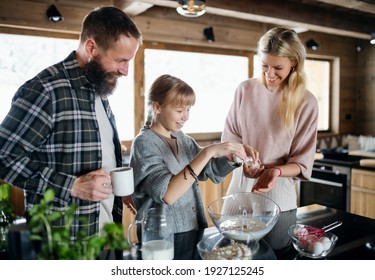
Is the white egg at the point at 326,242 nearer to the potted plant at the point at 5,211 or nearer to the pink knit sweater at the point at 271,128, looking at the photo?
the pink knit sweater at the point at 271,128

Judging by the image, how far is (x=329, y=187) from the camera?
132 inches

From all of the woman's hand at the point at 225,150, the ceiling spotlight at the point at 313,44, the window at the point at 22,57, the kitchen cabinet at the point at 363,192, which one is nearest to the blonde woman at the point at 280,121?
the woman's hand at the point at 225,150

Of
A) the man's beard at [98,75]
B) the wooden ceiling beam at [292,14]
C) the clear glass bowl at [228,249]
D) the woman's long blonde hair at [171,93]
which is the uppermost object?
the wooden ceiling beam at [292,14]

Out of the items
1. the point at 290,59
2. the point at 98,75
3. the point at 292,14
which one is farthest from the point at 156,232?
the point at 292,14

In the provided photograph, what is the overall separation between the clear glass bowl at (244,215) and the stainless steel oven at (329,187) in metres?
2.15

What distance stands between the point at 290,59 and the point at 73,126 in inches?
39.6

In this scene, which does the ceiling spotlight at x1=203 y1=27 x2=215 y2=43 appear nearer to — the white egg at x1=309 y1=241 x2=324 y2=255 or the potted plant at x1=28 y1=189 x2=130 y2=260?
the white egg at x1=309 y1=241 x2=324 y2=255

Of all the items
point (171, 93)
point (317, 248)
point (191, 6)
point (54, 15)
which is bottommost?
point (317, 248)

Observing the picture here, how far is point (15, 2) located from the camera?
9.48ft

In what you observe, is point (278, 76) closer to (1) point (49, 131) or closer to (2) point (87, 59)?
(2) point (87, 59)

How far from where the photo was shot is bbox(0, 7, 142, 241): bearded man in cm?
122

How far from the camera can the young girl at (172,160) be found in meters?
1.28

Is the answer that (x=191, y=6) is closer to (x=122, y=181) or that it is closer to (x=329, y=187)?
(x=122, y=181)
